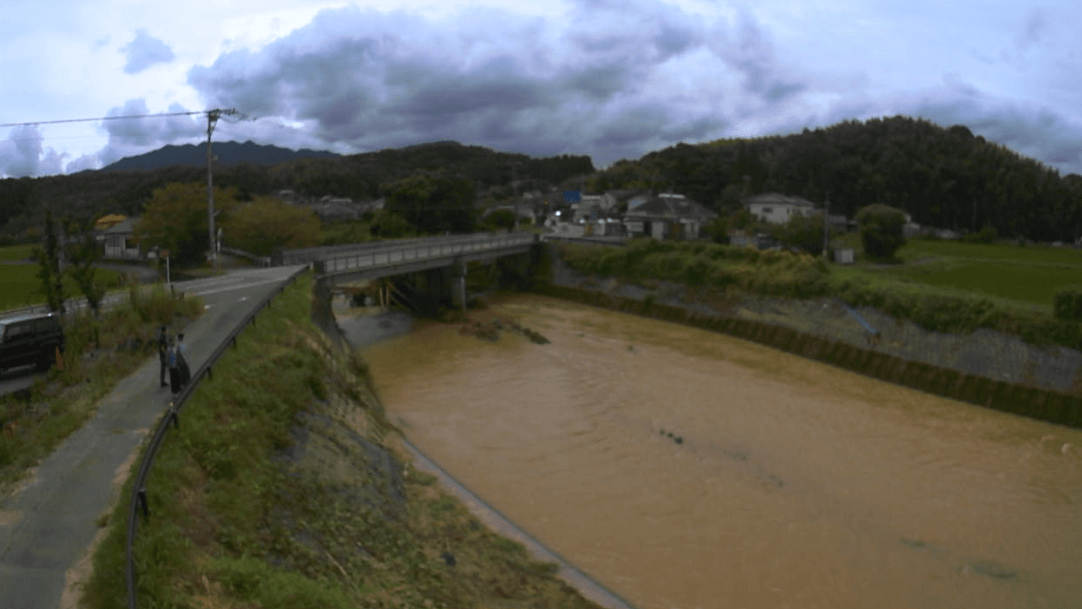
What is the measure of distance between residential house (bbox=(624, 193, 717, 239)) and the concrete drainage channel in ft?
145

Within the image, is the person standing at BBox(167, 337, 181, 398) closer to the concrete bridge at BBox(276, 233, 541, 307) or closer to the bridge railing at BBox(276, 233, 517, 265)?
the concrete bridge at BBox(276, 233, 541, 307)

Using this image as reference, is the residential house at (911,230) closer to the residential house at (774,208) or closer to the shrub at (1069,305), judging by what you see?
the residential house at (774,208)

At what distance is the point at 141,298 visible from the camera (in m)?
19.8

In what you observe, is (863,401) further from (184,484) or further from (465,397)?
(184,484)

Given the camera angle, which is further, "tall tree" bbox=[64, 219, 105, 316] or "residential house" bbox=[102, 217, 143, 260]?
"residential house" bbox=[102, 217, 143, 260]

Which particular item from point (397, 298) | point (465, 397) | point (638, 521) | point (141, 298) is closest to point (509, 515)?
point (638, 521)

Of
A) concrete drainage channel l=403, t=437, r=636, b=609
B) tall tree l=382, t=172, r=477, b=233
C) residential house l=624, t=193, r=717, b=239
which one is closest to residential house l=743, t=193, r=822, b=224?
residential house l=624, t=193, r=717, b=239

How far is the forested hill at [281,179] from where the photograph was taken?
181 ft

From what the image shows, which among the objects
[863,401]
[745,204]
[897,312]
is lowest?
[863,401]

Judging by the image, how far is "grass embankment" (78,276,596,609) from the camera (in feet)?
24.3

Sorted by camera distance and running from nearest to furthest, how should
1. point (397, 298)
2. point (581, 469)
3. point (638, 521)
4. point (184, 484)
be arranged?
point (184, 484), point (638, 521), point (581, 469), point (397, 298)

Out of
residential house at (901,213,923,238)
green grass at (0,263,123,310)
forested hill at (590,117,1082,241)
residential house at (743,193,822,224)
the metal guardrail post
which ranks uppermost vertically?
forested hill at (590,117,1082,241)

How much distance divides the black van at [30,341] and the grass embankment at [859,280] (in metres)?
29.9

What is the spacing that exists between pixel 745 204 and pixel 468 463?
63060 mm
